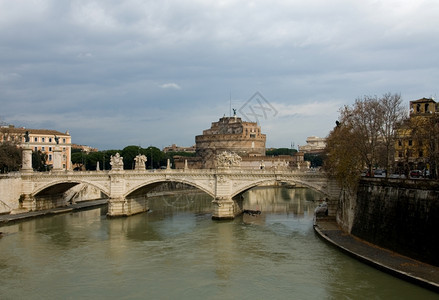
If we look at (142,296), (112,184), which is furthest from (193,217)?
(142,296)

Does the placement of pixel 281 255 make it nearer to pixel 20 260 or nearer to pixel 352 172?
pixel 352 172

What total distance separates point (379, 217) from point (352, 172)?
4757 mm

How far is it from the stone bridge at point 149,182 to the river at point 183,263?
7.86ft

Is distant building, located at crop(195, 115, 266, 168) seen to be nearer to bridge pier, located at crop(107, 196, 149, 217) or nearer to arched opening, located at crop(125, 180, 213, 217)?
arched opening, located at crop(125, 180, 213, 217)

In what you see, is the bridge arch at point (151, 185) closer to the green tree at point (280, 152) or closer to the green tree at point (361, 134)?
the green tree at point (361, 134)

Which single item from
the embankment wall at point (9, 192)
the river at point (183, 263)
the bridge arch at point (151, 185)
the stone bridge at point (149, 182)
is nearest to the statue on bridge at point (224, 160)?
the stone bridge at point (149, 182)

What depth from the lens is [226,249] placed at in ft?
78.6

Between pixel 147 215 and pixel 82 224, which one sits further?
pixel 147 215

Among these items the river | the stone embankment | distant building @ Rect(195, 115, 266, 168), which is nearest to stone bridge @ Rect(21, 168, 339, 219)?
the river

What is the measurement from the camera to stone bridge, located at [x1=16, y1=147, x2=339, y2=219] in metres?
32.2

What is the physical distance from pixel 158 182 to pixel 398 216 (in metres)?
21.1

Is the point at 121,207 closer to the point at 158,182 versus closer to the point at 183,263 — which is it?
the point at 158,182

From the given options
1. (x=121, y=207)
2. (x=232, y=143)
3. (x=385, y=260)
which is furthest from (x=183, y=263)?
(x=232, y=143)

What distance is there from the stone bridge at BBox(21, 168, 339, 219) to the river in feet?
7.63
